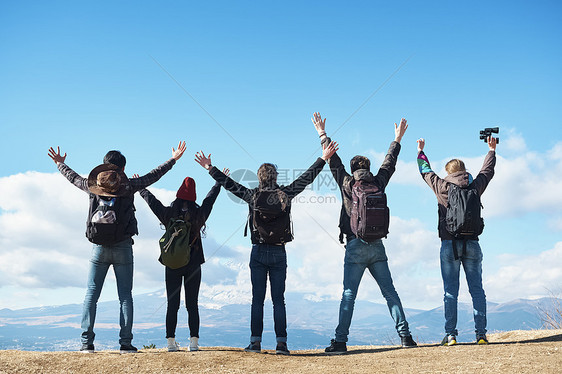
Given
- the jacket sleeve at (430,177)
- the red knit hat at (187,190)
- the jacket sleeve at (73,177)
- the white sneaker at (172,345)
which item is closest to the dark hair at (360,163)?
the jacket sleeve at (430,177)

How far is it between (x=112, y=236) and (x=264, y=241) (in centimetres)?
251

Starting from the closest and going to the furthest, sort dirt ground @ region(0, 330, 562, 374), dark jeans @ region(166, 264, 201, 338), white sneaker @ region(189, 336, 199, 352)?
dirt ground @ region(0, 330, 562, 374), dark jeans @ region(166, 264, 201, 338), white sneaker @ region(189, 336, 199, 352)

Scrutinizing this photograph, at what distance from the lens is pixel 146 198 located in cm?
832

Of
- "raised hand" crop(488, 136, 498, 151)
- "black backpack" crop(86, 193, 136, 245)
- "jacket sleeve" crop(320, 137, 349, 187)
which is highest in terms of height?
"raised hand" crop(488, 136, 498, 151)

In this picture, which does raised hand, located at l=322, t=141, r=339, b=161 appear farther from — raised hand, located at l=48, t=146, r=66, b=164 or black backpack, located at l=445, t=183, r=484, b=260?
raised hand, located at l=48, t=146, r=66, b=164

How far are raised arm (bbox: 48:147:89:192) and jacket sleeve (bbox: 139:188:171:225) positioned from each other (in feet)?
3.29

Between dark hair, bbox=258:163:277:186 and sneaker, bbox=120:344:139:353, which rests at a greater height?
dark hair, bbox=258:163:277:186

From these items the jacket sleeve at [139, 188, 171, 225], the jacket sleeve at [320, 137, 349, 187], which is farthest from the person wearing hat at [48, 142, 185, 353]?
the jacket sleeve at [320, 137, 349, 187]

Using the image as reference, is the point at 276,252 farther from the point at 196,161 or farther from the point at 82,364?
the point at 82,364

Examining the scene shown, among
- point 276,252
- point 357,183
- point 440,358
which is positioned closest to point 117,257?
point 276,252

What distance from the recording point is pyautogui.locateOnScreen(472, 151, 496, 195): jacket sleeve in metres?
8.84

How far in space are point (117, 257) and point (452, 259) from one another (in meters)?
5.80

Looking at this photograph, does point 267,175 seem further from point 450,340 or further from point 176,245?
point 450,340

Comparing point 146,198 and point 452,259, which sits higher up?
point 146,198
